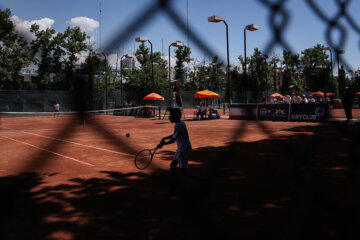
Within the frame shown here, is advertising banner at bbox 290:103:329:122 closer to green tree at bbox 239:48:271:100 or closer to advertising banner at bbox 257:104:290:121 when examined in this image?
advertising banner at bbox 257:104:290:121

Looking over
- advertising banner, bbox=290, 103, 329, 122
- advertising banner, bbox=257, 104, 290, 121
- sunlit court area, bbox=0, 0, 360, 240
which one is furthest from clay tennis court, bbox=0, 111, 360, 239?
advertising banner, bbox=257, 104, 290, 121

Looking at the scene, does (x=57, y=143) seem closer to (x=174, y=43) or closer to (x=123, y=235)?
(x=174, y=43)

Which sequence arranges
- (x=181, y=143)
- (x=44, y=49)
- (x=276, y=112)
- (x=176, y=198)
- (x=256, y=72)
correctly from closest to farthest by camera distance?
(x=44, y=49) → (x=256, y=72) → (x=176, y=198) → (x=181, y=143) → (x=276, y=112)

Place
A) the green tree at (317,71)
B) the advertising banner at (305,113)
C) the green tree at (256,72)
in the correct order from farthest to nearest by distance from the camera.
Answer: the advertising banner at (305,113) < the green tree at (317,71) < the green tree at (256,72)

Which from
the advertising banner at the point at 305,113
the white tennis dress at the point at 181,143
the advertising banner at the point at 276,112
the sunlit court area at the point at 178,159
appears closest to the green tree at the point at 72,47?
the sunlit court area at the point at 178,159

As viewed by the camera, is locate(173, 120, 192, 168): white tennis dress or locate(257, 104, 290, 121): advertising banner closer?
locate(173, 120, 192, 168): white tennis dress

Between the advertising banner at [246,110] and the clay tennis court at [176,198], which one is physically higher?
the advertising banner at [246,110]

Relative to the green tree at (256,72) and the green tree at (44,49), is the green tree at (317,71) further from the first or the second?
the green tree at (44,49)

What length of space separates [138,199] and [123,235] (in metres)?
1.25

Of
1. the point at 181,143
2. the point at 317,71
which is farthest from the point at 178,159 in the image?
the point at 317,71

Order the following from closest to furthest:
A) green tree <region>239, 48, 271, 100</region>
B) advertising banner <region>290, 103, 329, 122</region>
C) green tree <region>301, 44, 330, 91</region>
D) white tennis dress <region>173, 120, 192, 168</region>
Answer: green tree <region>239, 48, 271, 100</region>
green tree <region>301, 44, 330, 91</region>
white tennis dress <region>173, 120, 192, 168</region>
advertising banner <region>290, 103, 329, 122</region>

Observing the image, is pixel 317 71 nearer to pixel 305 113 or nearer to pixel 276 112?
pixel 305 113

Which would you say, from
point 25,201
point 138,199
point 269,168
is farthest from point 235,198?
point 25,201

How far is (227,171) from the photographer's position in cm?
632
